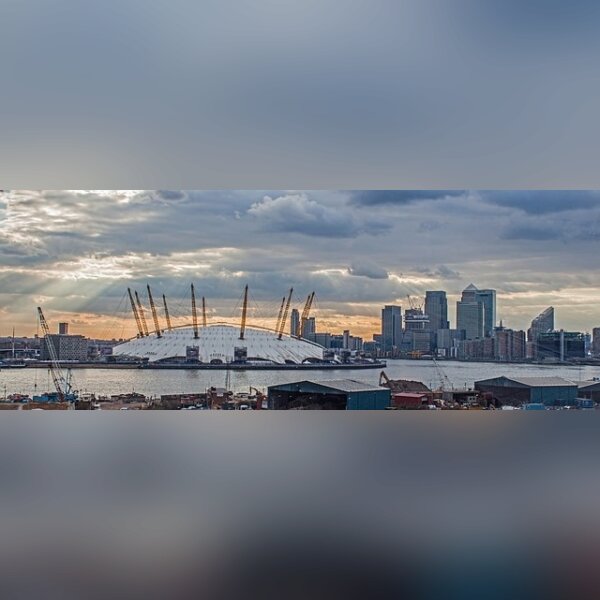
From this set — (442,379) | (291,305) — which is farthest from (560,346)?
(291,305)

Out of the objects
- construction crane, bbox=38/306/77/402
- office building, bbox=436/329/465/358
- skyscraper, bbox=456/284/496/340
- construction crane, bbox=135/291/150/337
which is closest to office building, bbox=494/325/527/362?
skyscraper, bbox=456/284/496/340

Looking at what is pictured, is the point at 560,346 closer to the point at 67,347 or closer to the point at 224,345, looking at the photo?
the point at 224,345

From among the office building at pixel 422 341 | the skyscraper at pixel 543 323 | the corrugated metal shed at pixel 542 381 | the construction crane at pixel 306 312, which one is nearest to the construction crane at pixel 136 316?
the construction crane at pixel 306 312

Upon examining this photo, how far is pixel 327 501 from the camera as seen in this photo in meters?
3.11

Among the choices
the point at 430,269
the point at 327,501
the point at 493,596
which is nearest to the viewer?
the point at 493,596

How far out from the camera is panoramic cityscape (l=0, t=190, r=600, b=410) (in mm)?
7629

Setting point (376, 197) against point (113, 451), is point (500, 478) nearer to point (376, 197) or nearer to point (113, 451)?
point (113, 451)

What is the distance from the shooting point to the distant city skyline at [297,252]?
7.48 metres
